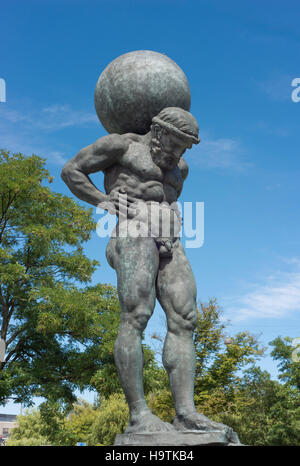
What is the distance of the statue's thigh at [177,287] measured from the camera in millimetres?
4723

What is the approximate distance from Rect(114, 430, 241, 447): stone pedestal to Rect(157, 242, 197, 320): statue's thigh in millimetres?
1114

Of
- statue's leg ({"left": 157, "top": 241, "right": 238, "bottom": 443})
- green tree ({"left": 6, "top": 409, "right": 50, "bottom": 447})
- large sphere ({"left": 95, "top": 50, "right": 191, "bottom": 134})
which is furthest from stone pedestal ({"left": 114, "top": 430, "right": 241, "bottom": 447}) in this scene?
green tree ({"left": 6, "top": 409, "right": 50, "bottom": 447})

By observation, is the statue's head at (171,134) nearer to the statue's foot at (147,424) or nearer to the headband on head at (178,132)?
the headband on head at (178,132)

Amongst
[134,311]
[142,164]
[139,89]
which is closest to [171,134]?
[142,164]

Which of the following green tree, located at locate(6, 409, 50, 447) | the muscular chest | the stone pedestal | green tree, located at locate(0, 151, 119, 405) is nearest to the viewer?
the stone pedestal

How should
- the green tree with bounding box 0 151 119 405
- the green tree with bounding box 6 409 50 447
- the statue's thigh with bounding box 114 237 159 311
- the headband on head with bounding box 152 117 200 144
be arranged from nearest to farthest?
the statue's thigh with bounding box 114 237 159 311
the headband on head with bounding box 152 117 200 144
the green tree with bounding box 0 151 119 405
the green tree with bounding box 6 409 50 447

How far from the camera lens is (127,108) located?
5.19 meters

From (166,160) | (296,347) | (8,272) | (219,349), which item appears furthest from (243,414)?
(166,160)

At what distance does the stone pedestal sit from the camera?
3.86 metres

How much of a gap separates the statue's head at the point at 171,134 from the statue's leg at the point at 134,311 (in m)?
0.91

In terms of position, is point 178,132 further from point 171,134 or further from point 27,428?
point 27,428

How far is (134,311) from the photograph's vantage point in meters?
4.53

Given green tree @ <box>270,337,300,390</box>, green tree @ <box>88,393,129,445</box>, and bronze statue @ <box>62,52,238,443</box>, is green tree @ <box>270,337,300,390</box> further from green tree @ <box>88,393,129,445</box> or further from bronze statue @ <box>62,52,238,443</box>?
bronze statue @ <box>62,52,238,443</box>

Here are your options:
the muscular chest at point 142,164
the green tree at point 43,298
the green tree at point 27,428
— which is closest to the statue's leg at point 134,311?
the muscular chest at point 142,164
